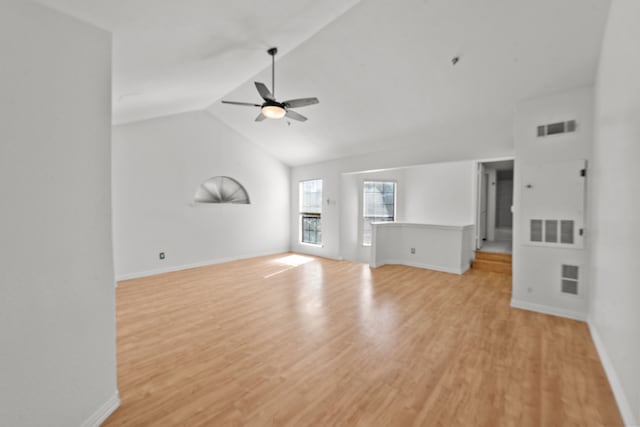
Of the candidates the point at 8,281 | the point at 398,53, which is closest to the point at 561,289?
the point at 398,53

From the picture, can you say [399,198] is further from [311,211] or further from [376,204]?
[311,211]

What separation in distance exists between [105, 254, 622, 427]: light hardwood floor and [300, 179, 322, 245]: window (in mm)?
3250

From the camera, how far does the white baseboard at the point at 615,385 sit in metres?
1.51

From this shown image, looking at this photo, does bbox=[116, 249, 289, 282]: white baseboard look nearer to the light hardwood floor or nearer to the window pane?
the light hardwood floor

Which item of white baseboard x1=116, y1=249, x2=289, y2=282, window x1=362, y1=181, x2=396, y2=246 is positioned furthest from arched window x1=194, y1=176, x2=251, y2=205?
window x1=362, y1=181, x2=396, y2=246

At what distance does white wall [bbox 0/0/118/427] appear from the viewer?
1165 millimetres

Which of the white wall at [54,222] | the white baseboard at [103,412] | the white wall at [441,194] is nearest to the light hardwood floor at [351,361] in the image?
the white baseboard at [103,412]

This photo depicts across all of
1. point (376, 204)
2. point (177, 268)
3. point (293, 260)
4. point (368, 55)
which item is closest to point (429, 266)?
point (376, 204)

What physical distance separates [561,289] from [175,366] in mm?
4298

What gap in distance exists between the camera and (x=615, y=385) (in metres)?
1.80

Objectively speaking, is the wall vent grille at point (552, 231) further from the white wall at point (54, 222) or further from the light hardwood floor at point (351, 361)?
the white wall at point (54, 222)

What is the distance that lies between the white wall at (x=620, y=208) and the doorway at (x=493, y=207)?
3000 millimetres

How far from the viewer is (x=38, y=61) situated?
126 centimetres

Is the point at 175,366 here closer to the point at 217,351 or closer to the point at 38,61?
the point at 217,351
